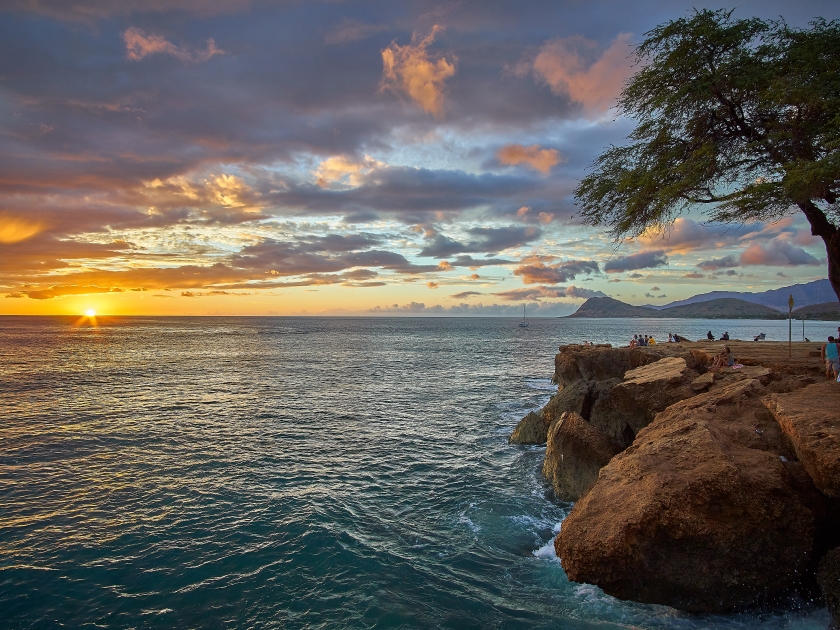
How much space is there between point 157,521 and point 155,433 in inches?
484

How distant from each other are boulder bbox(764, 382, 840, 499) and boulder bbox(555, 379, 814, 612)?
0.49m

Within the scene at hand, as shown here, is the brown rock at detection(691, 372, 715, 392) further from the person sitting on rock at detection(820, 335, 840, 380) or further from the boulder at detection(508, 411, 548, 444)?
the boulder at detection(508, 411, 548, 444)

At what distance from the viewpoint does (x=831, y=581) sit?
805cm

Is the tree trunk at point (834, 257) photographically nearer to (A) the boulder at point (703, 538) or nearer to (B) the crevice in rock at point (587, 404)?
(B) the crevice in rock at point (587, 404)

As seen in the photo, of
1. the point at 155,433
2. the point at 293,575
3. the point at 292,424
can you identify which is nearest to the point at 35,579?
the point at 293,575

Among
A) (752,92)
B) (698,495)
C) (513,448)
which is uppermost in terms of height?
(752,92)

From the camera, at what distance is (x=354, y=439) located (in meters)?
24.4

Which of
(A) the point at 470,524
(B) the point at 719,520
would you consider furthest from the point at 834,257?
(A) the point at 470,524

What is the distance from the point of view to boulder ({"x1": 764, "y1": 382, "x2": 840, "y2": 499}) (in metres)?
8.23

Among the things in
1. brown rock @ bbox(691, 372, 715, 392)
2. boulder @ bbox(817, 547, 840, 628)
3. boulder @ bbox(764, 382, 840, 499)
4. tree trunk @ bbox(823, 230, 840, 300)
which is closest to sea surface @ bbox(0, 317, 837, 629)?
boulder @ bbox(817, 547, 840, 628)

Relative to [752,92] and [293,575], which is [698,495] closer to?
[293,575]

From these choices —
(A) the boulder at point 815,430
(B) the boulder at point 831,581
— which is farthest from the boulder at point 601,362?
(B) the boulder at point 831,581

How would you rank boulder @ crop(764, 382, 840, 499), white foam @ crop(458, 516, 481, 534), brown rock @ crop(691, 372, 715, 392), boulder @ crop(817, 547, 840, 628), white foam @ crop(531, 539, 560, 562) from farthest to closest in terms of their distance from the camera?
brown rock @ crop(691, 372, 715, 392), white foam @ crop(458, 516, 481, 534), white foam @ crop(531, 539, 560, 562), boulder @ crop(764, 382, 840, 499), boulder @ crop(817, 547, 840, 628)

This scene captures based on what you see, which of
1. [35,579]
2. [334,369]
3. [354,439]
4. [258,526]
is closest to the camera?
[35,579]
